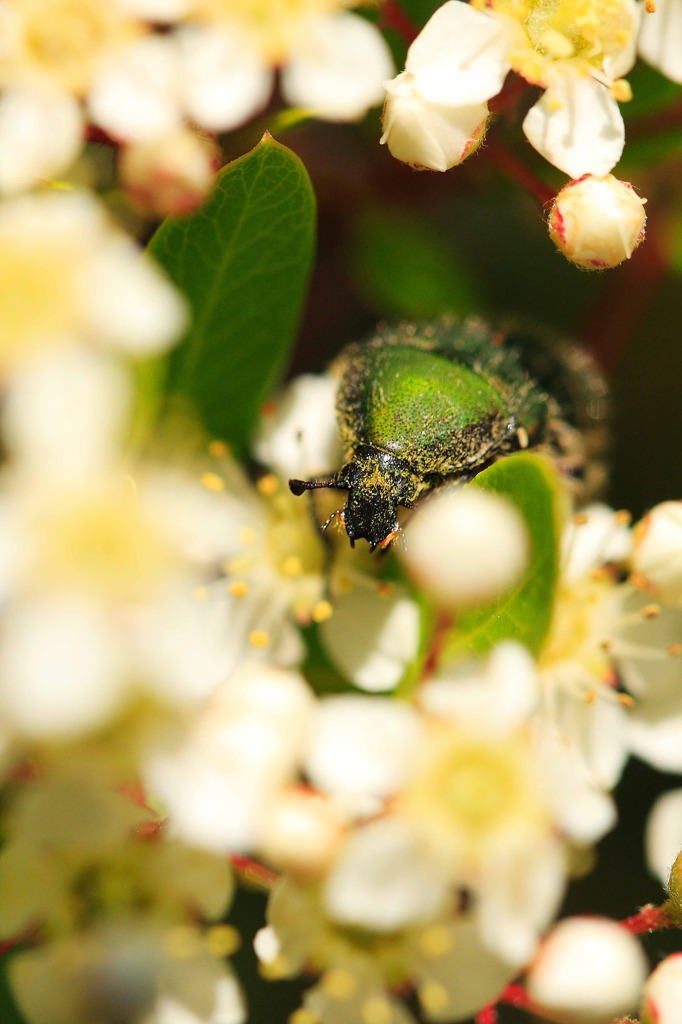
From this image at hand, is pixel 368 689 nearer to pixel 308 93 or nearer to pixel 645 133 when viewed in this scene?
pixel 308 93

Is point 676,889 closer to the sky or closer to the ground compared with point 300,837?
closer to the ground

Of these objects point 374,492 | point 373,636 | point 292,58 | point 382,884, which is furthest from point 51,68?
point 382,884

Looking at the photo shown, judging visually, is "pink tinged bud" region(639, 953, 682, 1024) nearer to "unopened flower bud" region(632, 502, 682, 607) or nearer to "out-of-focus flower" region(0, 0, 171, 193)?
"unopened flower bud" region(632, 502, 682, 607)

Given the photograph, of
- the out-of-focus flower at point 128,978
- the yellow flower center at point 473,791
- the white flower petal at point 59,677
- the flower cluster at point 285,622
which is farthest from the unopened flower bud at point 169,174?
the out-of-focus flower at point 128,978

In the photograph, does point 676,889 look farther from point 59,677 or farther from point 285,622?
point 59,677

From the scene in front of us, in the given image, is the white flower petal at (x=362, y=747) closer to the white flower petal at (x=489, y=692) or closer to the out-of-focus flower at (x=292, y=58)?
the white flower petal at (x=489, y=692)

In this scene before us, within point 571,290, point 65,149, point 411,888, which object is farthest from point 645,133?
point 411,888

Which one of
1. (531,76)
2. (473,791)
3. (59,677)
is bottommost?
(473,791)

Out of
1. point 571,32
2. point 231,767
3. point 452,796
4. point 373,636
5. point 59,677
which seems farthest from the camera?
point 571,32
